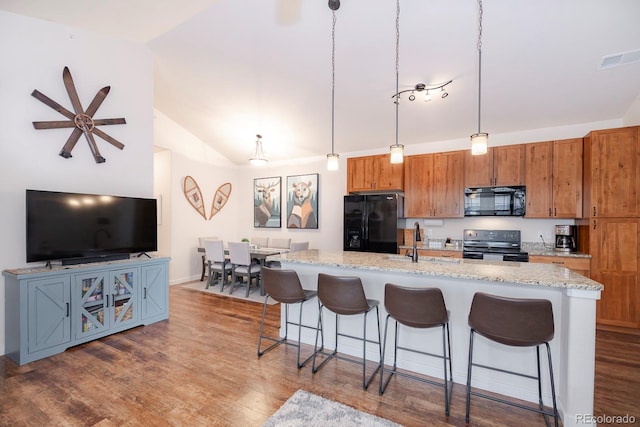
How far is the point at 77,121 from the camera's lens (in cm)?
315

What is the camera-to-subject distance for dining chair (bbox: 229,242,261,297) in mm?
4906

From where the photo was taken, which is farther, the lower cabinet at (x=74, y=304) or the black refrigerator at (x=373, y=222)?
the black refrigerator at (x=373, y=222)

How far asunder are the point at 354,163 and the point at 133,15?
3.81 meters

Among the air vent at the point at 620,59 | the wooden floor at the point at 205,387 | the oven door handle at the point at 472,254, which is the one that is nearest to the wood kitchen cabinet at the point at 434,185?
the oven door handle at the point at 472,254

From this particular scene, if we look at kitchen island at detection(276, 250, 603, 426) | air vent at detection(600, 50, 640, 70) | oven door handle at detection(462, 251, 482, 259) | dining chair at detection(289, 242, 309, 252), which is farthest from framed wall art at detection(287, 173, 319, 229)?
air vent at detection(600, 50, 640, 70)

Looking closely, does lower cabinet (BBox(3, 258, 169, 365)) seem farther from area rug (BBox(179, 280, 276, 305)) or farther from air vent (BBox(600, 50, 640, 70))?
air vent (BBox(600, 50, 640, 70))

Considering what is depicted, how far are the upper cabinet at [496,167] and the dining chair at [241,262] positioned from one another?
12.7ft

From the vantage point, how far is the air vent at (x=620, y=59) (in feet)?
9.36

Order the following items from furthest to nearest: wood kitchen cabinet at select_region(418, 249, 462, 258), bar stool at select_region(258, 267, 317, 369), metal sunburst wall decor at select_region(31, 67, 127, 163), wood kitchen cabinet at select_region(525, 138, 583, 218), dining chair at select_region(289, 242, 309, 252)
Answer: dining chair at select_region(289, 242, 309, 252), wood kitchen cabinet at select_region(418, 249, 462, 258), wood kitchen cabinet at select_region(525, 138, 583, 218), metal sunburst wall decor at select_region(31, 67, 127, 163), bar stool at select_region(258, 267, 317, 369)

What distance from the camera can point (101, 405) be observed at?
202 centimetres

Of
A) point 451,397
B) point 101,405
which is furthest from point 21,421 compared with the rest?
point 451,397

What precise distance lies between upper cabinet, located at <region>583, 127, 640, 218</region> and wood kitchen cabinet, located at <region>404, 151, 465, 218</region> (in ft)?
5.02

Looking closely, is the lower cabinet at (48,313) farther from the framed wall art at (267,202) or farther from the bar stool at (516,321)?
the framed wall art at (267,202)

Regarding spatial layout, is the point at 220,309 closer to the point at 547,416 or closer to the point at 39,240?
the point at 39,240
